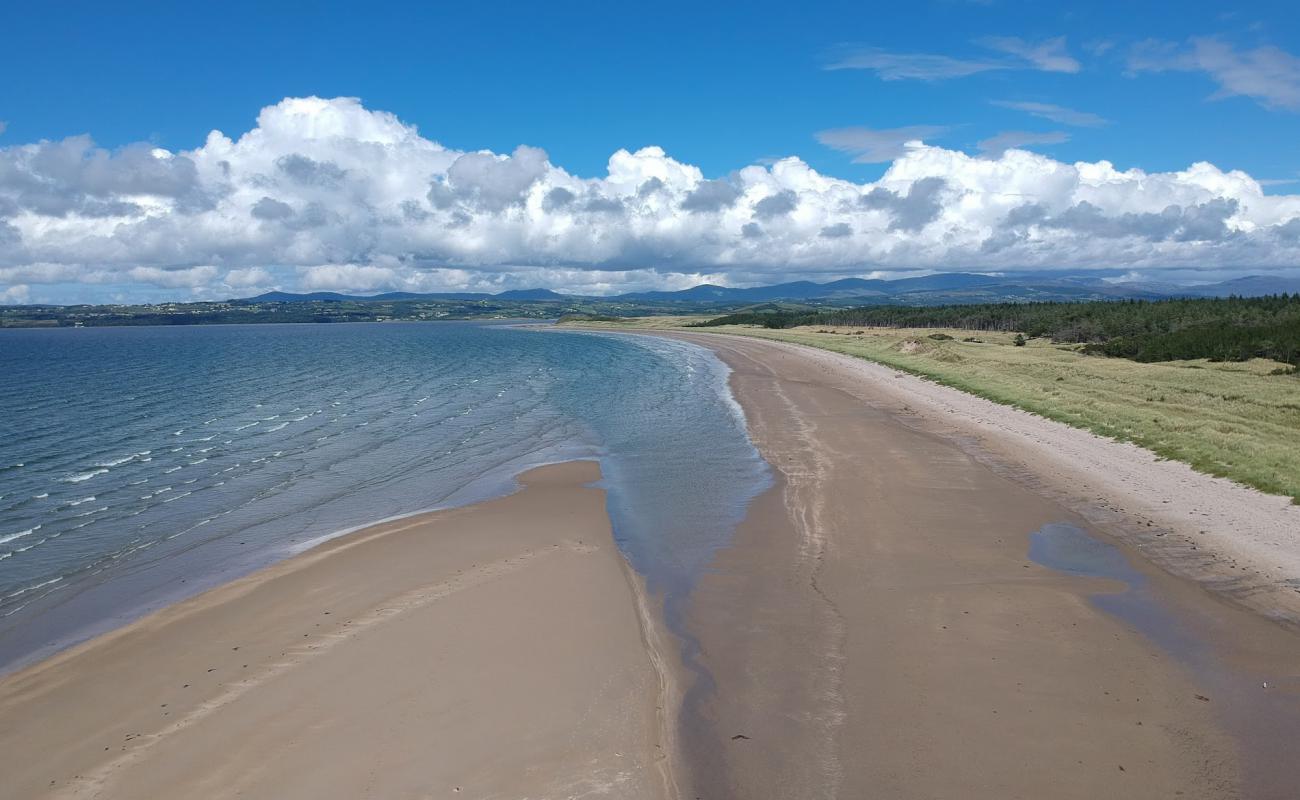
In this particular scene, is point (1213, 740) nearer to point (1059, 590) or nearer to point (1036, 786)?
point (1036, 786)

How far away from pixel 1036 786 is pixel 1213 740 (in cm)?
240

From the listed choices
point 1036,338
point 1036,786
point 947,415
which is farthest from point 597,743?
point 1036,338

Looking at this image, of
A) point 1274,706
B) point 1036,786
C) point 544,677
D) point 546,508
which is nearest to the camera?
point 1036,786

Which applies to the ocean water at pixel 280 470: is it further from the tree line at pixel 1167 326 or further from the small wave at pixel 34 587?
the tree line at pixel 1167 326

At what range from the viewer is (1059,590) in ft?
41.6

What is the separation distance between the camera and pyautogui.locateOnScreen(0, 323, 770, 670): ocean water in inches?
590

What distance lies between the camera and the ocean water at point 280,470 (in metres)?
15.0

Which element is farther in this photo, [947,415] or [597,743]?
[947,415]

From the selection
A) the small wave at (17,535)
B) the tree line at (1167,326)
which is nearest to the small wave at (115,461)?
the small wave at (17,535)

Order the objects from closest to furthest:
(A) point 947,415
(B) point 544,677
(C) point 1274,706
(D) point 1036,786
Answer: (D) point 1036,786
(C) point 1274,706
(B) point 544,677
(A) point 947,415

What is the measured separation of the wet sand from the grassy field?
5.82 meters

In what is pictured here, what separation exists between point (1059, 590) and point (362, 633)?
37.8 feet

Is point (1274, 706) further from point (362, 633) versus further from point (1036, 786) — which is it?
point (362, 633)

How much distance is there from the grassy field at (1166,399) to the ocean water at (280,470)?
1224 cm
